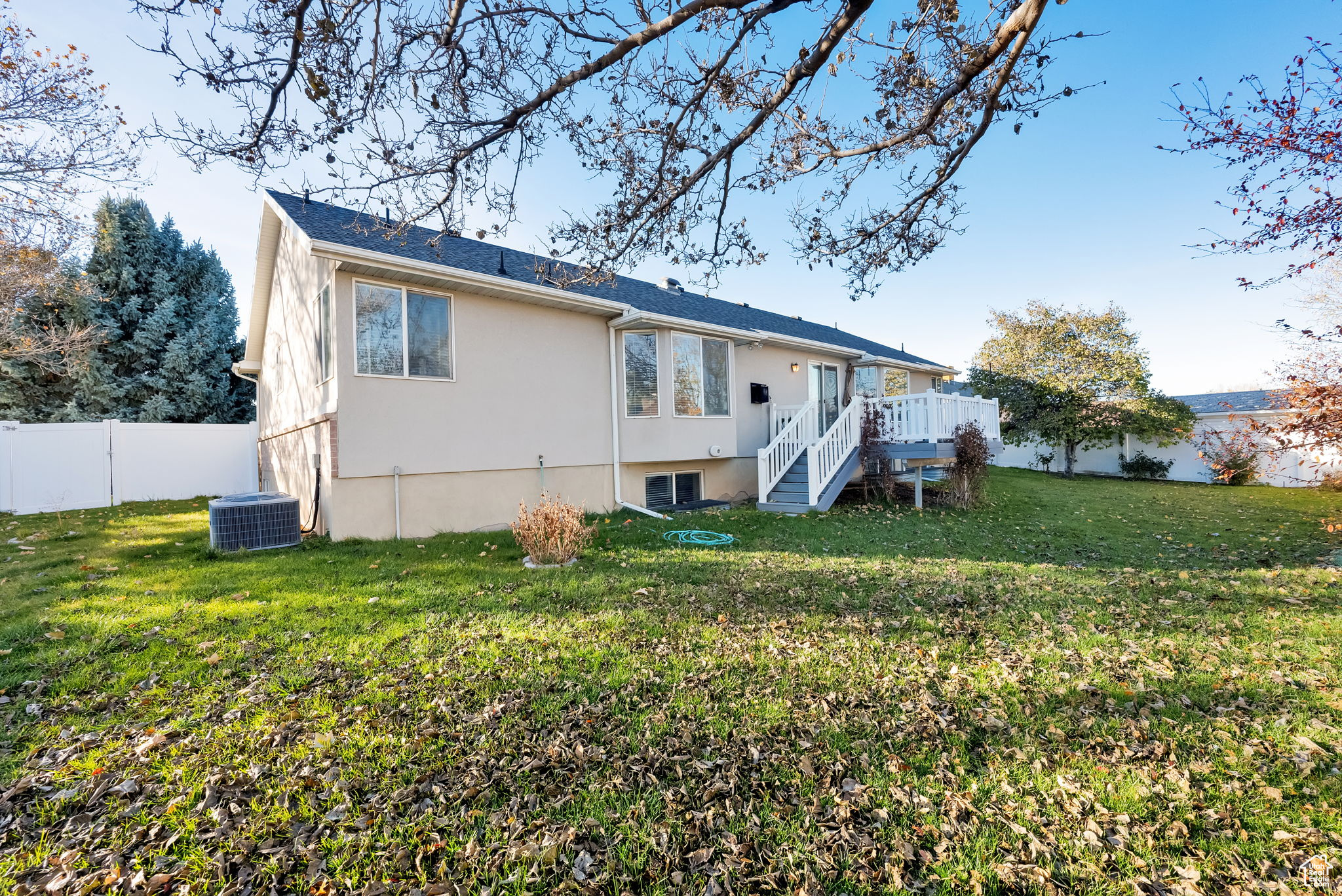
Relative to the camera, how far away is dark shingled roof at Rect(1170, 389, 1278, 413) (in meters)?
22.0

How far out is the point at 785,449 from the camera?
11.8 meters

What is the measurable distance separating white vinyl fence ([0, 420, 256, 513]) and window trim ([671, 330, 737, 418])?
11.8 metres

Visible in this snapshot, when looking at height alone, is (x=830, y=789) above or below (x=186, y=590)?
below

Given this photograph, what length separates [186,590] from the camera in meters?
5.32

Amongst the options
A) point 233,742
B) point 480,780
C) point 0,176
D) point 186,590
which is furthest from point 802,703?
point 0,176

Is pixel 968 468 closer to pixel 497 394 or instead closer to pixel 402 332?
pixel 497 394

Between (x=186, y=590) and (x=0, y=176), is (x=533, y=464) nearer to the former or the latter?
(x=186, y=590)

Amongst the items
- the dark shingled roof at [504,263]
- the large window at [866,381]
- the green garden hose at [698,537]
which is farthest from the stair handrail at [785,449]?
the large window at [866,381]

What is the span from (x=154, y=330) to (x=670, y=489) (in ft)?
61.5

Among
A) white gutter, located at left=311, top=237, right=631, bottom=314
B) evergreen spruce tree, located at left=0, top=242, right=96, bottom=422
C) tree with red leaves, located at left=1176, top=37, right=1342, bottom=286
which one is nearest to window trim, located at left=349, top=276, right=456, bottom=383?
white gutter, located at left=311, top=237, right=631, bottom=314

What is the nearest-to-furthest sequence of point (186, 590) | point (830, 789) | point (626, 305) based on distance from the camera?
point (830, 789), point (186, 590), point (626, 305)

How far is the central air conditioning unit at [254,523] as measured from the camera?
23.2ft

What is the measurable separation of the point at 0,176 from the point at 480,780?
1357 cm

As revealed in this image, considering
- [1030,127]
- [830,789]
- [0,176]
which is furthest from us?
[0,176]
